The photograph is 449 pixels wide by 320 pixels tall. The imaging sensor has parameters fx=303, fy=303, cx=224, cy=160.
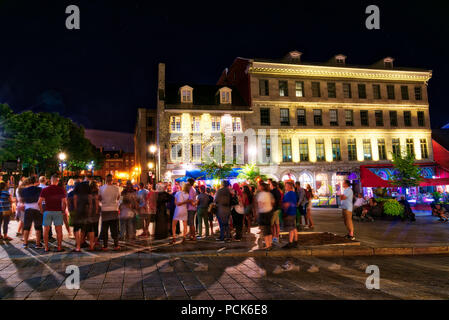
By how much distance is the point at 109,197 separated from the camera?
8359 millimetres

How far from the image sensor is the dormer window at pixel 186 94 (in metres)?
31.8

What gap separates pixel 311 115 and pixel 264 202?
28026 millimetres

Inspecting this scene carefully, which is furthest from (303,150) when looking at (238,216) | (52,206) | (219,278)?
(219,278)

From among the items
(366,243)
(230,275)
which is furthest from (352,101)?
(230,275)

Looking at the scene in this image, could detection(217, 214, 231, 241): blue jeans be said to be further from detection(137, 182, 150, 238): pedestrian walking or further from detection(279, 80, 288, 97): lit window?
detection(279, 80, 288, 97): lit window

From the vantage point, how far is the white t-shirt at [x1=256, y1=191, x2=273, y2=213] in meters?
8.12

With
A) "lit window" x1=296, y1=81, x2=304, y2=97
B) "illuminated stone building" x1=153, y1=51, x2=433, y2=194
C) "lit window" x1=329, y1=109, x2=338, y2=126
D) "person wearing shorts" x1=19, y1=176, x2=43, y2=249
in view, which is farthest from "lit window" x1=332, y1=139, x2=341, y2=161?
"person wearing shorts" x1=19, y1=176, x2=43, y2=249

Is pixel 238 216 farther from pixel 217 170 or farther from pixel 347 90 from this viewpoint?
pixel 347 90

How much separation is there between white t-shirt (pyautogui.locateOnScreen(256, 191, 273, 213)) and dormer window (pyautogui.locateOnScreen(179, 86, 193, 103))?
25.1 m

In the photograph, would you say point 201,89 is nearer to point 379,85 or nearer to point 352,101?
point 352,101

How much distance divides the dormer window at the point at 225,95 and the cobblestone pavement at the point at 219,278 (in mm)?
26914

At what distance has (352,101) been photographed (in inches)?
1374

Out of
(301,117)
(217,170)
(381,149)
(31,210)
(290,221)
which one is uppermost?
(301,117)
